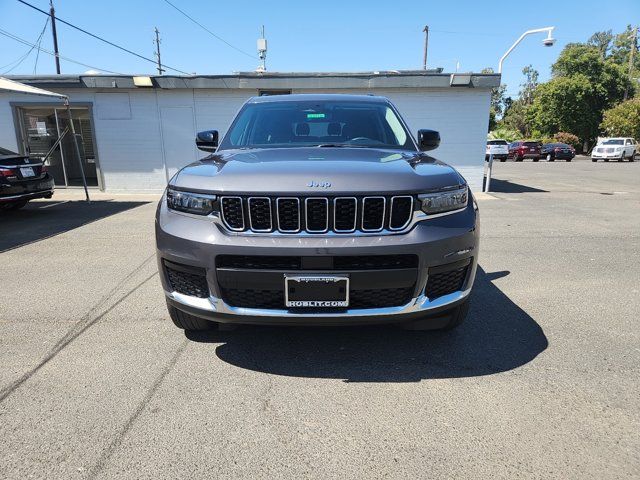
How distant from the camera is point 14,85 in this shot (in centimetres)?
902

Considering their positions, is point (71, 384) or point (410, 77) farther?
point (410, 77)

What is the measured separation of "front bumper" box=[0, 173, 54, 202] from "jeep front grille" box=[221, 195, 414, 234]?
7.76 metres

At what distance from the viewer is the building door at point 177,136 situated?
510 inches

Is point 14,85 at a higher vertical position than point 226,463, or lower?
higher

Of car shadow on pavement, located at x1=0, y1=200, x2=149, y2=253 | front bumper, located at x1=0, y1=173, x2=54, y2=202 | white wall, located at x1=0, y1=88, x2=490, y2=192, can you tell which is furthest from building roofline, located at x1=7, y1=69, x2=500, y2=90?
front bumper, located at x1=0, y1=173, x2=54, y2=202

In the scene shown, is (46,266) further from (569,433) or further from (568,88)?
(568,88)

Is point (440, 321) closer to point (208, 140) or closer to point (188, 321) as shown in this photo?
point (188, 321)

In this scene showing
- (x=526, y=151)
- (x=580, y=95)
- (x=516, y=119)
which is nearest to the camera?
(x=526, y=151)

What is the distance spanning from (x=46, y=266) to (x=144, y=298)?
6.73 feet

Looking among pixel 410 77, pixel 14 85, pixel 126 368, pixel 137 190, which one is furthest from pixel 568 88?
pixel 126 368

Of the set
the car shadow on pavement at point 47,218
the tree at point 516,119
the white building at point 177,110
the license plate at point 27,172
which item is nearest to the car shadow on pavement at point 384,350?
the car shadow on pavement at point 47,218

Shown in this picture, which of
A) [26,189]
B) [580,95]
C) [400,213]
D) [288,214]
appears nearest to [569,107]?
[580,95]

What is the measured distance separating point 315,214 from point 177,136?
39.0ft

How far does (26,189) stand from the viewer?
8.45 m
